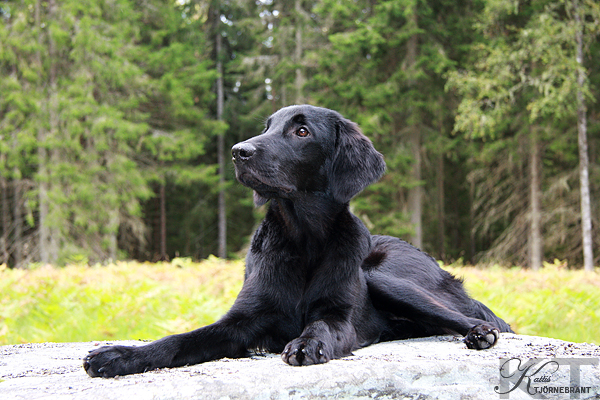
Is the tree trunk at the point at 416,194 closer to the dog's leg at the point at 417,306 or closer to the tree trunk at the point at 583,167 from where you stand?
the tree trunk at the point at 583,167

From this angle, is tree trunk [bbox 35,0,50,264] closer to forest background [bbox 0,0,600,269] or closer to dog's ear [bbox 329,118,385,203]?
forest background [bbox 0,0,600,269]

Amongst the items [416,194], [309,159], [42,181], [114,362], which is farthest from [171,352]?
[416,194]

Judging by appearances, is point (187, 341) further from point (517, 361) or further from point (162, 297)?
point (162, 297)

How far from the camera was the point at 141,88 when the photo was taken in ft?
60.5

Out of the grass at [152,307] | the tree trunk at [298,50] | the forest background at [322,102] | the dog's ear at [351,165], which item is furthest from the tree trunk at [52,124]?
the dog's ear at [351,165]

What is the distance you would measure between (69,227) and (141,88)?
20.6 feet

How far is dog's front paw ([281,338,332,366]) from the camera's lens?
2.37 metres

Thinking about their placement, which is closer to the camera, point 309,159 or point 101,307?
point 309,159

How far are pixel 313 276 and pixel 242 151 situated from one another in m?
0.84

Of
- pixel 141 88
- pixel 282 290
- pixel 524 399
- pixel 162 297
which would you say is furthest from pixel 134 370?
pixel 141 88

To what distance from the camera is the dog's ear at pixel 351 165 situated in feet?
10.1

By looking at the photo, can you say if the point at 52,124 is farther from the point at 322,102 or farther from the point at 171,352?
the point at 171,352

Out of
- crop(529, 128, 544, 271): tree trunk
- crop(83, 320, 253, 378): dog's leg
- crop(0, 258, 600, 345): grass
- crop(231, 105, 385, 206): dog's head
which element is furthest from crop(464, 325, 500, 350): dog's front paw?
crop(529, 128, 544, 271): tree trunk

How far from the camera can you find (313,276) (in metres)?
2.97
